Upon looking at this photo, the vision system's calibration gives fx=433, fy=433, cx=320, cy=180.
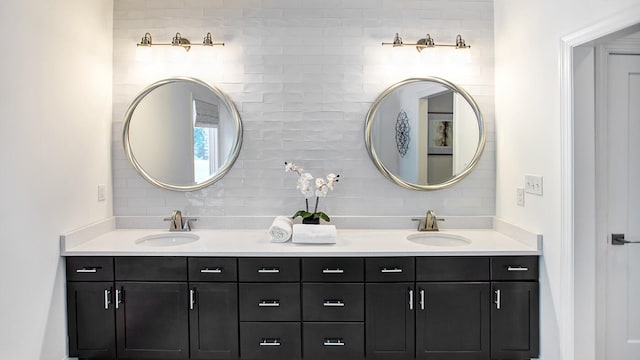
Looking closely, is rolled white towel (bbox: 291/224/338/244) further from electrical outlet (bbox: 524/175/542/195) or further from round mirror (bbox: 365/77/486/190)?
electrical outlet (bbox: 524/175/542/195)

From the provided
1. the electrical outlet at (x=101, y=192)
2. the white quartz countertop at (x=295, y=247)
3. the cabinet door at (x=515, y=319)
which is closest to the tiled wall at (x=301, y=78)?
the electrical outlet at (x=101, y=192)

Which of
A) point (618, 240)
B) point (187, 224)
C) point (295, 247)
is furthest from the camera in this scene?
point (187, 224)

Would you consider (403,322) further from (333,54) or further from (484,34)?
(484,34)

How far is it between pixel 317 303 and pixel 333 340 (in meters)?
0.24

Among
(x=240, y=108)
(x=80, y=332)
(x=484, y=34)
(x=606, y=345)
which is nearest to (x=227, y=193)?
(x=240, y=108)

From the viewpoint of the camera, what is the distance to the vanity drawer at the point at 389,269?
2602 millimetres

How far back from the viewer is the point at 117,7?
3201 millimetres

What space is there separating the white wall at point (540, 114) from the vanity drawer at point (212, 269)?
1.84m

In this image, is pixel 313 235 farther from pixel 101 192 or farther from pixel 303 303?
pixel 101 192

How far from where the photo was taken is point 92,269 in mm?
2605

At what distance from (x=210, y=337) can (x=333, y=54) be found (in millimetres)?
2107

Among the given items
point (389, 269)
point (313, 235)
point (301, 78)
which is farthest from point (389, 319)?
point (301, 78)

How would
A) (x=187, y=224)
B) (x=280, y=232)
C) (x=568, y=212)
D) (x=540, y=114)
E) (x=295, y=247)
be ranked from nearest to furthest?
(x=568, y=212) → (x=540, y=114) → (x=295, y=247) → (x=280, y=232) → (x=187, y=224)

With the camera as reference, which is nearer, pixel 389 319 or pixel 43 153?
pixel 43 153
